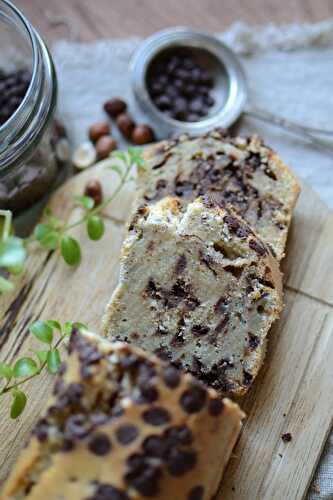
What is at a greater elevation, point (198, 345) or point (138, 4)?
point (138, 4)

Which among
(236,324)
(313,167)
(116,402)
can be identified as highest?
(313,167)

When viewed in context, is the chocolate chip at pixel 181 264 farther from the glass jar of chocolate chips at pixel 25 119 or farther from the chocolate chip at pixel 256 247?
the glass jar of chocolate chips at pixel 25 119

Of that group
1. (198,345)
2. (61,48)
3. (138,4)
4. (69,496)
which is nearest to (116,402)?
(69,496)

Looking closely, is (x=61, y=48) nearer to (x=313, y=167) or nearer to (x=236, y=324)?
(x=313, y=167)

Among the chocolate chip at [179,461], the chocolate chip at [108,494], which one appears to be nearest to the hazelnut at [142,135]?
the chocolate chip at [179,461]

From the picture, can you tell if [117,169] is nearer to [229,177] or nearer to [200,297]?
[229,177]
